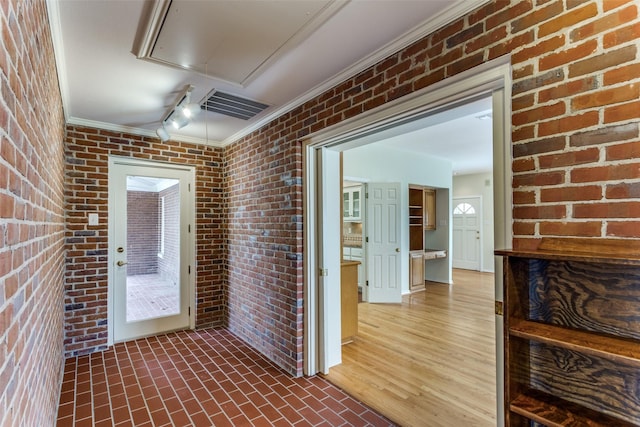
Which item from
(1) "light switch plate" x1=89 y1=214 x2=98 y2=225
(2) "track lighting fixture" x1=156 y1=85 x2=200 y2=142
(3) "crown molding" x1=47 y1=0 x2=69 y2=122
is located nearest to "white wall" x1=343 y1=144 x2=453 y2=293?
(2) "track lighting fixture" x1=156 y1=85 x2=200 y2=142

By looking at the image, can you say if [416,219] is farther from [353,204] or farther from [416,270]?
[353,204]

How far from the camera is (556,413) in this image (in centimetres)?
119

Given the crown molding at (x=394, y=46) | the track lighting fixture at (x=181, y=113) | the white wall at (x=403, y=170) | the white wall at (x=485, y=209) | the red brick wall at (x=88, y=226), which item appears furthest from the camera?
the white wall at (x=485, y=209)

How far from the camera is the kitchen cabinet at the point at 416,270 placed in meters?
6.02

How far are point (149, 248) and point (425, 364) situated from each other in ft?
11.3

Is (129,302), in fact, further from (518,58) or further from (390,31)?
(518,58)

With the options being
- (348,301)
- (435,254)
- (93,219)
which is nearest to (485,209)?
(435,254)

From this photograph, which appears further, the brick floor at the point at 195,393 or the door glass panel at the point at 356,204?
the door glass panel at the point at 356,204

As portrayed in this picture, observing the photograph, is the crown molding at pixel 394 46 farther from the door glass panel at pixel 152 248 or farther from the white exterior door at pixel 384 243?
the white exterior door at pixel 384 243

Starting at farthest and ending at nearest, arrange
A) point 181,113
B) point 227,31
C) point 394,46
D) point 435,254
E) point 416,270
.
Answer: point 435,254 → point 416,270 → point 181,113 → point 394,46 → point 227,31

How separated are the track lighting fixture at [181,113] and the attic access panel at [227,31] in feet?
1.27

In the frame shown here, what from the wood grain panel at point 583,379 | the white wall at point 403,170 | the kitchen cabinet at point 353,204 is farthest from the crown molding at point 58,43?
the kitchen cabinet at point 353,204

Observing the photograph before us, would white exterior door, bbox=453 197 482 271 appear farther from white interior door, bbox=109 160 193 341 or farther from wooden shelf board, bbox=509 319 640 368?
wooden shelf board, bbox=509 319 640 368

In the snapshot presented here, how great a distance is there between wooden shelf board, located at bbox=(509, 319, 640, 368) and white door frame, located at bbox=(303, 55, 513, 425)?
0.25 meters
